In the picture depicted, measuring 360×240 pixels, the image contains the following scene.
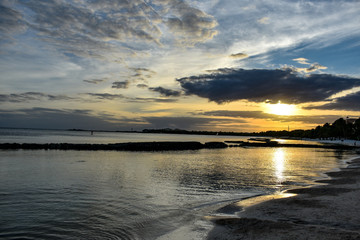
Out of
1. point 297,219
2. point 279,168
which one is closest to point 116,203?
point 297,219

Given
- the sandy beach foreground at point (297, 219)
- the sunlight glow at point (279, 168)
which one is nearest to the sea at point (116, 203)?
the sandy beach foreground at point (297, 219)

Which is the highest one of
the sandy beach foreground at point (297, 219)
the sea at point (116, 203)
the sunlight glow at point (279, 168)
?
the sandy beach foreground at point (297, 219)

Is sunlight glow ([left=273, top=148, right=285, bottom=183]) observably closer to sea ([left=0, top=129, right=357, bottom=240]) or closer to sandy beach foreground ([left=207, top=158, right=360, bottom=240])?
sea ([left=0, top=129, right=357, bottom=240])

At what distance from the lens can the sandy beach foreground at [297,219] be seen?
8.91 metres

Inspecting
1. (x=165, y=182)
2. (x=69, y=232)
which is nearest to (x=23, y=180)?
(x=165, y=182)

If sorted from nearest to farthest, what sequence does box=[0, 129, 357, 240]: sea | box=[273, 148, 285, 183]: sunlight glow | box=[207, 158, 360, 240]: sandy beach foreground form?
box=[207, 158, 360, 240]: sandy beach foreground → box=[0, 129, 357, 240]: sea → box=[273, 148, 285, 183]: sunlight glow

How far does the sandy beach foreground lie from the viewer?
8914 mm

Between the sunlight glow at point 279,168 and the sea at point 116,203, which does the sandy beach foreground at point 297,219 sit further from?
the sunlight glow at point 279,168

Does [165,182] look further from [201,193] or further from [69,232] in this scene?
[69,232]

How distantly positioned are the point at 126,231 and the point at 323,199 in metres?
11.1

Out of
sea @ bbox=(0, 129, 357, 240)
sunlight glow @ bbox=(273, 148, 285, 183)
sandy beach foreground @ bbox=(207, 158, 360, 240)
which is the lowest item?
sunlight glow @ bbox=(273, 148, 285, 183)

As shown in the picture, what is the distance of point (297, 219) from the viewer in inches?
424

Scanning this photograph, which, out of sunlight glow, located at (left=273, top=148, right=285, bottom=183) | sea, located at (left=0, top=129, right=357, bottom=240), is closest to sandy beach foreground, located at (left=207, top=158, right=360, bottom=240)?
sea, located at (left=0, top=129, right=357, bottom=240)

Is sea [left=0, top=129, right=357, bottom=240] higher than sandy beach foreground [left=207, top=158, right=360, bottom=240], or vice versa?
sandy beach foreground [left=207, top=158, right=360, bottom=240]
